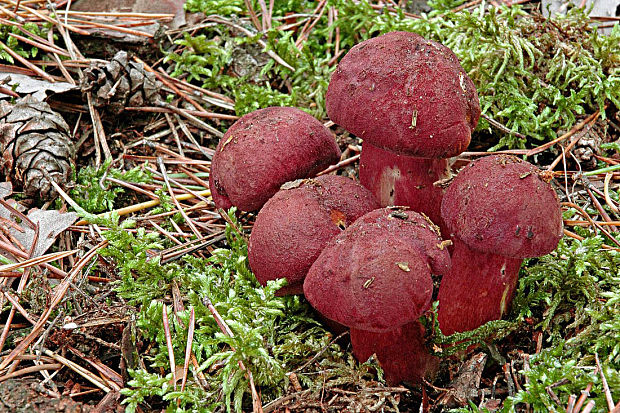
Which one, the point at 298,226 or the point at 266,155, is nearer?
the point at 298,226

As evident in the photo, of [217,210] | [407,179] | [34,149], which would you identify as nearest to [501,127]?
[407,179]

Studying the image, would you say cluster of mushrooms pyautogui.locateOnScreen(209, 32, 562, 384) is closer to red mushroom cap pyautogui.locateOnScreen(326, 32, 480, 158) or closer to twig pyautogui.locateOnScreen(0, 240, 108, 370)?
red mushroom cap pyautogui.locateOnScreen(326, 32, 480, 158)

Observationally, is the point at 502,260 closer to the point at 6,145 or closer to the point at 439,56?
the point at 439,56

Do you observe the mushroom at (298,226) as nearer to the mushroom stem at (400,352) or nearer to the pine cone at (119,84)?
the mushroom stem at (400,352)

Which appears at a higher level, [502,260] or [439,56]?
[439,56]

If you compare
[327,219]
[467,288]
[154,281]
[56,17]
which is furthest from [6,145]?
[467,288]

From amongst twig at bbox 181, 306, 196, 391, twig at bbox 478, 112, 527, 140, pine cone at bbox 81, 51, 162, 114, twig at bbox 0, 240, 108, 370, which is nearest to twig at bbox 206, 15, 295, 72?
pine cone at bbox 81, 51, 162, 114

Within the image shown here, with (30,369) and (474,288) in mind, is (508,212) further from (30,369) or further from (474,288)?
(30,369)

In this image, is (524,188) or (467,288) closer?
(524,188)
